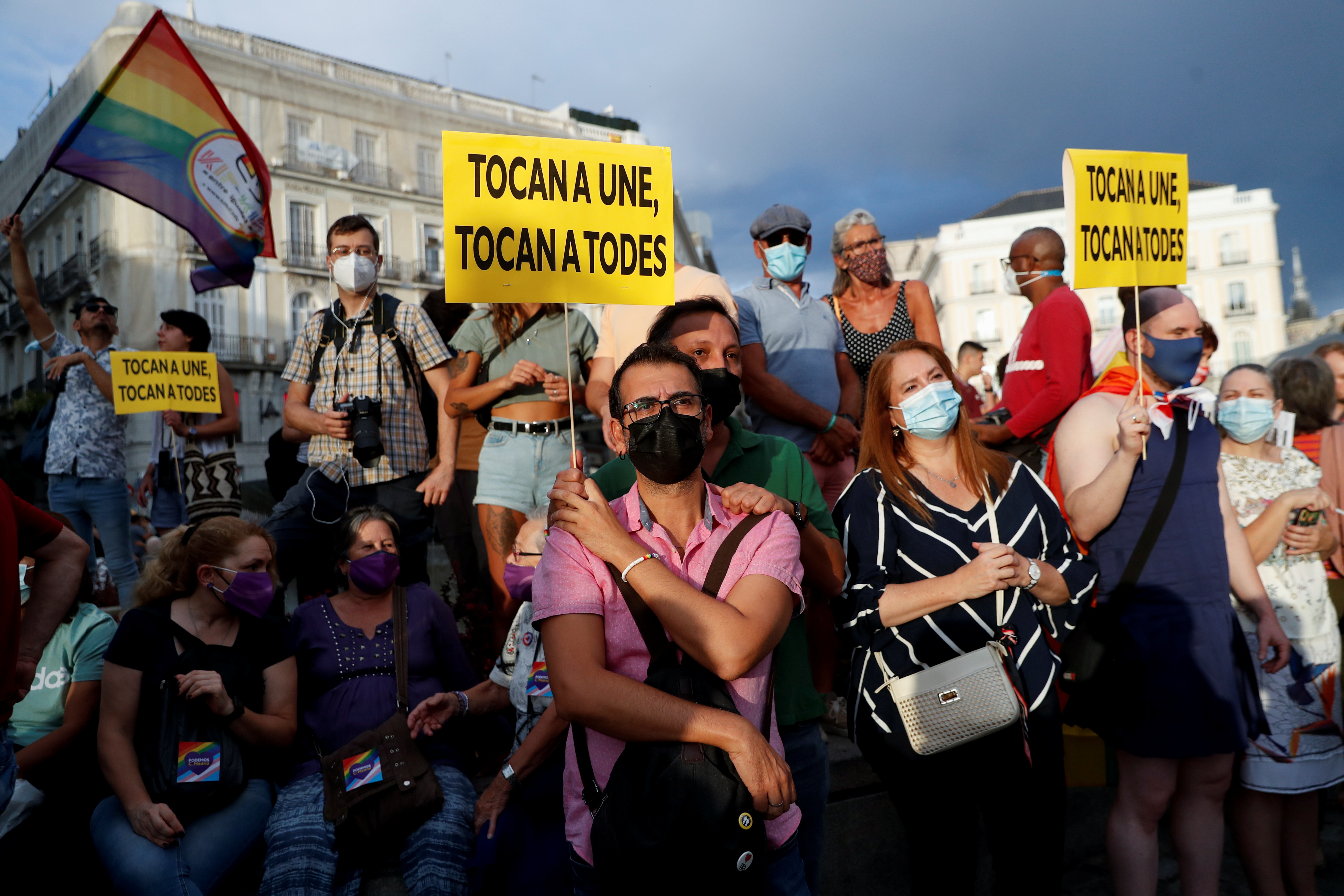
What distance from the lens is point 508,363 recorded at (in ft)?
16.1

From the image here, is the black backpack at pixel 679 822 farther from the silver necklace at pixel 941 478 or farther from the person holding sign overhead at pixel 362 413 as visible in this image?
the person holding sign overhead at pixel 362 413

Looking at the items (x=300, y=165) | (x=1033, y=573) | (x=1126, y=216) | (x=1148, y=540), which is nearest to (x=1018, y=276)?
(x=1126, y=216)

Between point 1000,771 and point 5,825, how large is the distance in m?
3.46

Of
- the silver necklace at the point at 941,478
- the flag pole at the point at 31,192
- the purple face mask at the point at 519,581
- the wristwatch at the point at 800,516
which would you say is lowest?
the purple face mask at the point at 519,581

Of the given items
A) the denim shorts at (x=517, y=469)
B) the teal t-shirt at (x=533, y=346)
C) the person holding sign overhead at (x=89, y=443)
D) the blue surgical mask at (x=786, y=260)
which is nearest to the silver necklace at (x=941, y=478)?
the blue surgical mask at (x=786, y=260)

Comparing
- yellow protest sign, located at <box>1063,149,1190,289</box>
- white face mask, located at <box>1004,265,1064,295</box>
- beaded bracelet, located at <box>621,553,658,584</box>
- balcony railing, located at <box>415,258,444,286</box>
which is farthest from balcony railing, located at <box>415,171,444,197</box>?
beaded bracelet, located at <box>621,553,658,584</box>

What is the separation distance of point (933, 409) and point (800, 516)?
2.54 ft

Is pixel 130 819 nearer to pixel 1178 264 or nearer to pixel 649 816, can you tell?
pixel 649 816

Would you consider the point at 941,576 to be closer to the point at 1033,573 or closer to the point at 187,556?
the point at 1033,573

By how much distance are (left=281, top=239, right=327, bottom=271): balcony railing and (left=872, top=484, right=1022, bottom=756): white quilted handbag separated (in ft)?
116

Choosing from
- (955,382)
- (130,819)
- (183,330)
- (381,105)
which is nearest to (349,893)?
(130,819)

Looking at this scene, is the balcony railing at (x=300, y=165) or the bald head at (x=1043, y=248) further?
the balcony railing at (x=300, y=165)

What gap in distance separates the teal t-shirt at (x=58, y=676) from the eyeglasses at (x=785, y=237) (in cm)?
339

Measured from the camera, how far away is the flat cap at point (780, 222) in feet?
15.7
